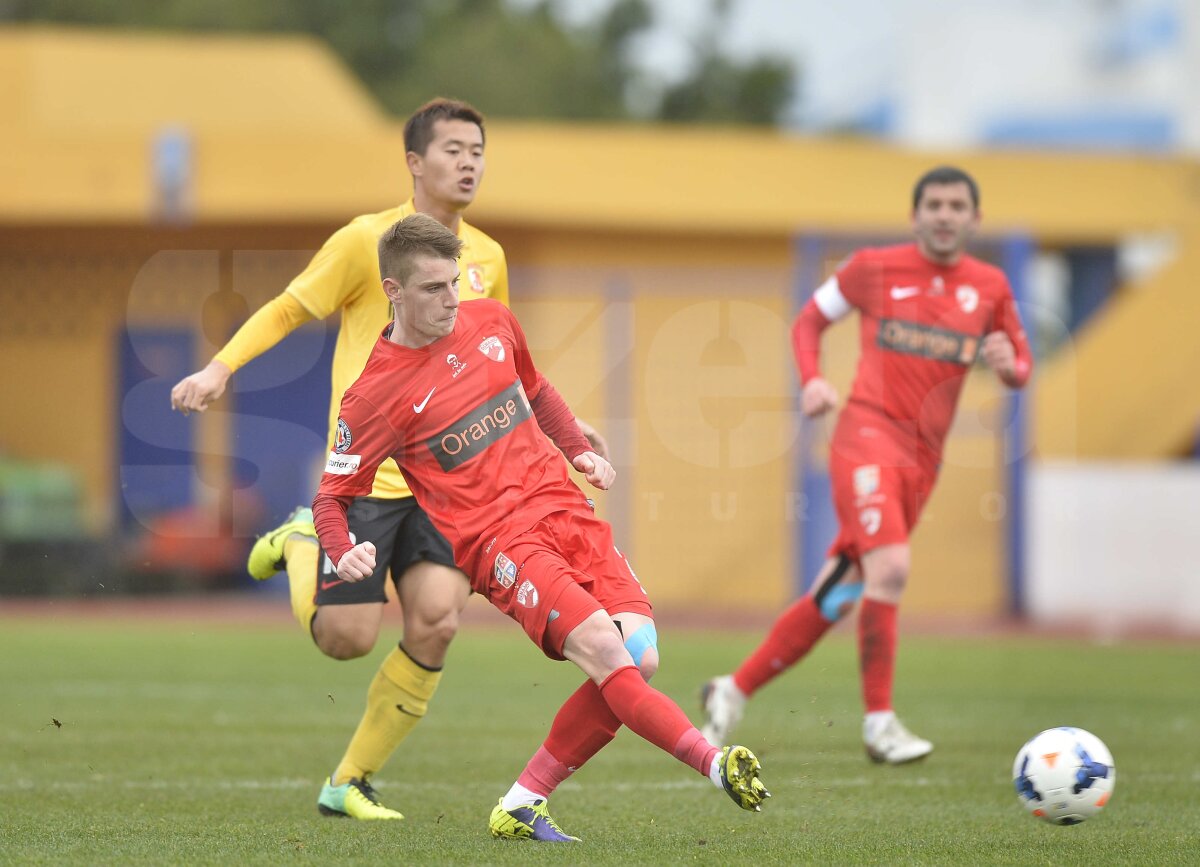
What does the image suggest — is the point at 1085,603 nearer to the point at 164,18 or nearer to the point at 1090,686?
the point at 1090,686

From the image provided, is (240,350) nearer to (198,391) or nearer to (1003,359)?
(198,391)

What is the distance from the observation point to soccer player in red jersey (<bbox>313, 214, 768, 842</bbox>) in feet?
15.3

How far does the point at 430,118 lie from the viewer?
5.56m

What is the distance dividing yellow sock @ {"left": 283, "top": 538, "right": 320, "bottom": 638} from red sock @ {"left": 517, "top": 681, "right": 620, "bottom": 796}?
3.33 ft

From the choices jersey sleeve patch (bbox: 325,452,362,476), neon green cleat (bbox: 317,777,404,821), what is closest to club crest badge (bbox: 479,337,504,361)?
jersey sleeve patch (bbox: 325,452,362,476)

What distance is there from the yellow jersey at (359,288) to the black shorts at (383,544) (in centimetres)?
6

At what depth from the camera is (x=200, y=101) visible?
71.4 feet

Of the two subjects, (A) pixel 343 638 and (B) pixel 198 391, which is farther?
(A) pixel 343 638

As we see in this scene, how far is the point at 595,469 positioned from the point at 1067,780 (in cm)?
165

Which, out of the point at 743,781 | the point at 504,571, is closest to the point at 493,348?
the point at 504,571

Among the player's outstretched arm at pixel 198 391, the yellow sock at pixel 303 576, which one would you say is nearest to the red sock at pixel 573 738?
the yellow sock at pixel 303 576

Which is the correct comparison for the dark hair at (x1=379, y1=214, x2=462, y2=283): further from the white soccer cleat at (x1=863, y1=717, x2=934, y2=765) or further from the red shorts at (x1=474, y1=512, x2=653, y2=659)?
the white soccer cleat at (x1=863, y1=717, x2=934, y2=765)

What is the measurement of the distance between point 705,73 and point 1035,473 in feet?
85.2

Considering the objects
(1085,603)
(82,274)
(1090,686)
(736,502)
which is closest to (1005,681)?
(1090,686)
